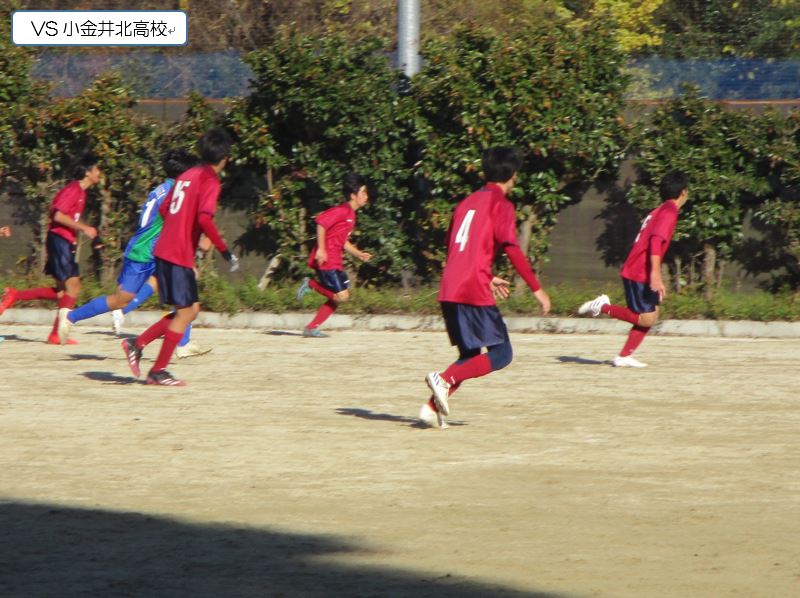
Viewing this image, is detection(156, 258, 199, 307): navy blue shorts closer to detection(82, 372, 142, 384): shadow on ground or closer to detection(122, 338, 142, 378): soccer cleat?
detection(122, 338, 142, 378): soccer cleat

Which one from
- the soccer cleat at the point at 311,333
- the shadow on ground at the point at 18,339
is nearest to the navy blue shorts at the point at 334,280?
the soccer cleat at the point at 311,333

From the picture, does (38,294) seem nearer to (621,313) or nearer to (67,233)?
(67,233)

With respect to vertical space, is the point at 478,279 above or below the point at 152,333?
above

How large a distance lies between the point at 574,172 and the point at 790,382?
266 inches

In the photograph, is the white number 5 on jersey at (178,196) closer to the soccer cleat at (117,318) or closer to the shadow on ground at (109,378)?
the shadow on ground at (109,378)

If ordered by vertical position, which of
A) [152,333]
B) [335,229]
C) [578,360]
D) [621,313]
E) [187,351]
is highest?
[335,229]

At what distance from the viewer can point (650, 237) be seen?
12.0 metres

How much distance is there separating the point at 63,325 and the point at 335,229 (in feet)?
9.77

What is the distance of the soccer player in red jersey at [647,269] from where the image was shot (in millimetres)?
11961

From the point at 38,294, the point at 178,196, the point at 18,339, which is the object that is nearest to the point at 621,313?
the point at 178,196

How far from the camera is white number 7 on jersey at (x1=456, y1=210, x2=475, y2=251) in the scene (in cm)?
879

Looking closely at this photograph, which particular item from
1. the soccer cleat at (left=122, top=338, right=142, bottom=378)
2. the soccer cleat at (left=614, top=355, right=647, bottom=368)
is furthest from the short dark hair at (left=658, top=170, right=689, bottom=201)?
the soccer cleat at (left=122, top=338, right=142, bottom=378)

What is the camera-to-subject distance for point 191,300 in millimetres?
10383

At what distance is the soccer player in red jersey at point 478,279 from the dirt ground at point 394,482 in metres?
0.40
